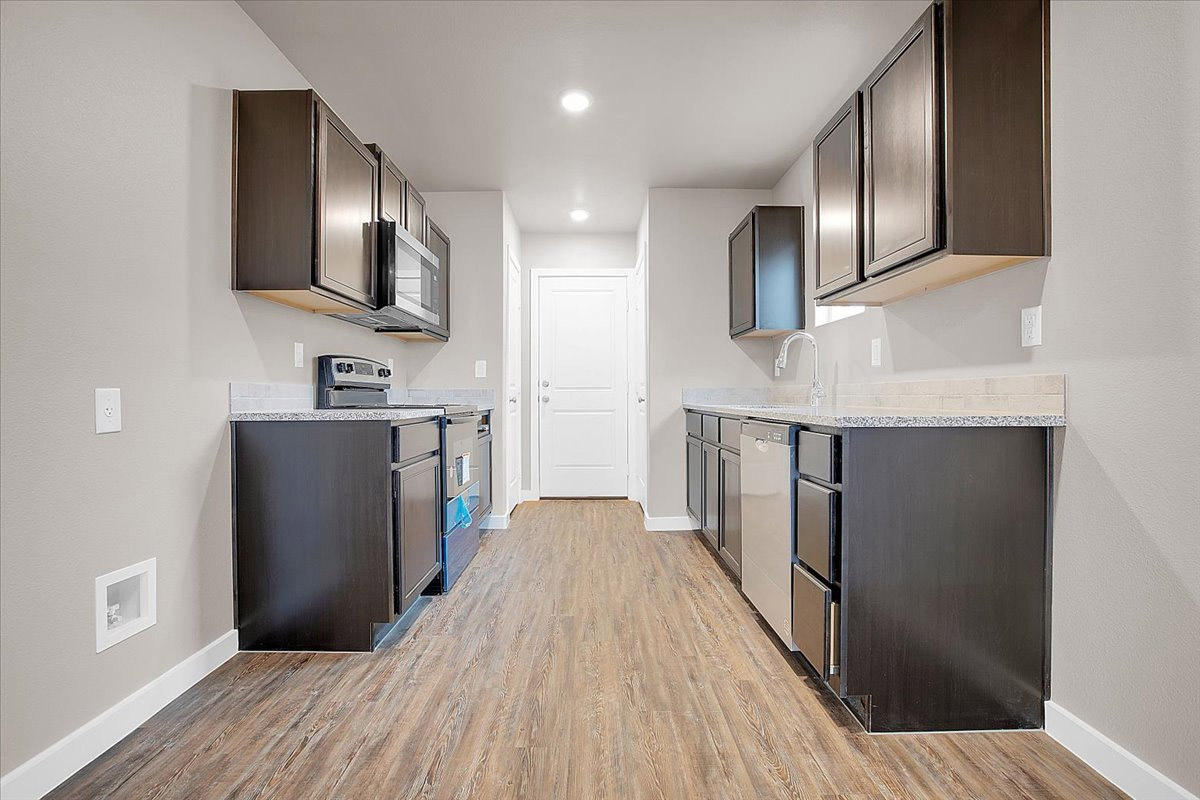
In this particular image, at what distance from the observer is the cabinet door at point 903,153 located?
1.81 m

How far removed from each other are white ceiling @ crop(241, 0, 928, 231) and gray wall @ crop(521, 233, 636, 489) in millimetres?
1436

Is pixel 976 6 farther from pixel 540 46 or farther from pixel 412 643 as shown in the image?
pixel 412 643

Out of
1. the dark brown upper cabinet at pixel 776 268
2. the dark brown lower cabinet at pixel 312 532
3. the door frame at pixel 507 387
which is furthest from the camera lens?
the door frame at pixel 507 387

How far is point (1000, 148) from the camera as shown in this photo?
5.79 feet

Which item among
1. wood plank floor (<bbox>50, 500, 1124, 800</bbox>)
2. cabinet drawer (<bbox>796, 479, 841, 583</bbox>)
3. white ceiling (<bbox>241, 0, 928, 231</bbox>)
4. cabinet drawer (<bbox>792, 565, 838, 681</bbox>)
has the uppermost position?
white ceiling (<bbox>241, 0, 928, 231</bbox>)

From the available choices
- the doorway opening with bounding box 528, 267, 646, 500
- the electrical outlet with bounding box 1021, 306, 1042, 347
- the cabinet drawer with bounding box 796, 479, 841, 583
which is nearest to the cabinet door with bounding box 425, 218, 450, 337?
the doorway opening with bounding box 528, 267, 646, 500

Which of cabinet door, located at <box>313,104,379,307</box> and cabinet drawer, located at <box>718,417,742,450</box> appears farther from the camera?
cabinet drawer, located at <box>718,417,742,450</box>

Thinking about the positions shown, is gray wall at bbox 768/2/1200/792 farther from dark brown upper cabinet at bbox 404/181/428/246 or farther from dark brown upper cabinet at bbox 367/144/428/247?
dark brown upper cabinet at bbox 404/181/428/246

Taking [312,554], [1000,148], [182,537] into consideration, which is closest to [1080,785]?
[1000,148]

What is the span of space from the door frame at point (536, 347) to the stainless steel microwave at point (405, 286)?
1522 mm

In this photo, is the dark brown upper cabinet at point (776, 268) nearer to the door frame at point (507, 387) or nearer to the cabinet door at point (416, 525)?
the door frame at point (507, 387)

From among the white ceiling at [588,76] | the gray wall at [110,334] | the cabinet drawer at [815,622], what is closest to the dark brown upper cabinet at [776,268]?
the white ceiling at [588,76]

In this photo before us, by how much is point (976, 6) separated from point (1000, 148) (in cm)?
41

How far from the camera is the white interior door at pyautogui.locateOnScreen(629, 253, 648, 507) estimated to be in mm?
4762
